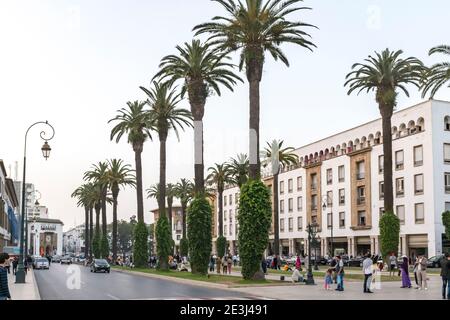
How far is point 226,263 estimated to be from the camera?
52875 mm

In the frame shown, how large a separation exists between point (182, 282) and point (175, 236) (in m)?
129

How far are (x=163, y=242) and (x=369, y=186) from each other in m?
33.0

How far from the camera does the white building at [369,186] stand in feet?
229

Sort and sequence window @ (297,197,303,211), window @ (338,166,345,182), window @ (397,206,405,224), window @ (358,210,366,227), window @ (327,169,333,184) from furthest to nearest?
window @ (297,197,303,211)
window @ (327,169,333,184)
window @ (338,166,345,182)
window @ (358,210,366,227)
window @ (397,206,405,224)

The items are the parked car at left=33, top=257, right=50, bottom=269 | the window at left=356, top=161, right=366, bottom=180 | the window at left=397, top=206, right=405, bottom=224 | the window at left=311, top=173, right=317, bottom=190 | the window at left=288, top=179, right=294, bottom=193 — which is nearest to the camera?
the parked car at left=33, top=257, right=50, bottom=269

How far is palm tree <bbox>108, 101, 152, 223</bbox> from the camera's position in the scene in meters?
67.3

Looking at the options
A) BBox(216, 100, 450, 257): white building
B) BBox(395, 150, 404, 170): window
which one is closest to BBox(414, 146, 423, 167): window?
BBox(216, 100, 450, 257): white building

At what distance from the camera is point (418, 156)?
7225cm

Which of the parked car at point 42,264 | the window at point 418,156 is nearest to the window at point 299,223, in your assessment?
the window at point 418,156

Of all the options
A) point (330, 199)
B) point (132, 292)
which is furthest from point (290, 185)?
point (132, 292)

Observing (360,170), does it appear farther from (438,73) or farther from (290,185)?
(438,73)

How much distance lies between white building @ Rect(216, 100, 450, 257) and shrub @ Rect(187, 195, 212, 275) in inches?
1170

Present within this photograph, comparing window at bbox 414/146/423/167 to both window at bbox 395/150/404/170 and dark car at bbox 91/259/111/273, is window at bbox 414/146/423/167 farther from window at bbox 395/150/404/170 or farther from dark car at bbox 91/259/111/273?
dark car at bbox 91/259/111/273

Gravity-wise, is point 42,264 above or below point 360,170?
below
